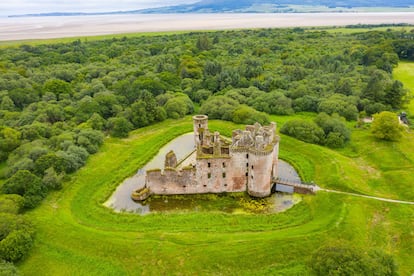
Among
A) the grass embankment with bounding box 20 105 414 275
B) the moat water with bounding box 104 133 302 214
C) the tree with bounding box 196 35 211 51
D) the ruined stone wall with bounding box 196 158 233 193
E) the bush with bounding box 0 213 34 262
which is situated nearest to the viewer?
the bush with bounding box 0 213 34 262

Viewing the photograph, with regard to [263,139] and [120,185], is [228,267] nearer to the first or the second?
[263,139]

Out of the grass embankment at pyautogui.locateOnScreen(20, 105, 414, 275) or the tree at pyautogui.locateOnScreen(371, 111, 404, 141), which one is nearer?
the grass embankment at pyautogui.locateOnScreen(20, 105, 414, 275)

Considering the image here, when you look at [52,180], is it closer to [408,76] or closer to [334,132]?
[334,132]

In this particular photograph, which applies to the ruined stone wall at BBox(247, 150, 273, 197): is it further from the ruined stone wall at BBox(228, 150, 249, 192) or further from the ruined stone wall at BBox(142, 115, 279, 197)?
the ruined stone wall at BBox(228, 150, 249, 192)

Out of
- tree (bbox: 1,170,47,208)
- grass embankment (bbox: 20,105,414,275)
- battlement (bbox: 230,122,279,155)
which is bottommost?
grass embankment (bbox: 20,105,414,275)

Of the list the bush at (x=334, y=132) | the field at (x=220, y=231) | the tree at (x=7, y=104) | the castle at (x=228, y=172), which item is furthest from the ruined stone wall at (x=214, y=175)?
the tree at (x=7, y=104)

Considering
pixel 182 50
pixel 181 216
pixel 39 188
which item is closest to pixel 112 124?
pixel 39 188

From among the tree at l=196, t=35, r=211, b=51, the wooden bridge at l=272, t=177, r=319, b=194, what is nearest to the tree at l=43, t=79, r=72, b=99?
the wooden bridge at l=272, t=177, r=319, b=194

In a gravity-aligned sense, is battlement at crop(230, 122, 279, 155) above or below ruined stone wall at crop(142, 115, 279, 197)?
above
